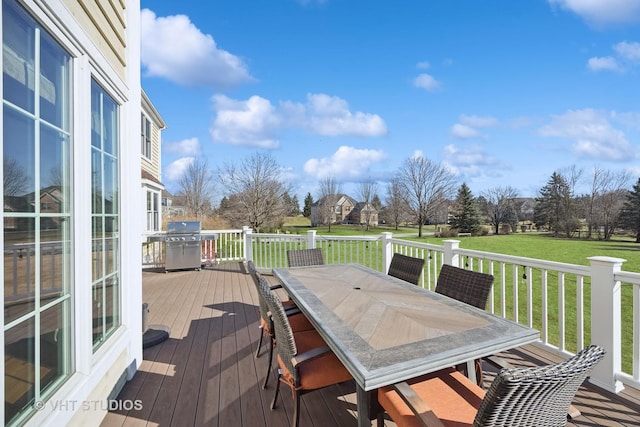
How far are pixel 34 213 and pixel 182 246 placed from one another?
6.11 m

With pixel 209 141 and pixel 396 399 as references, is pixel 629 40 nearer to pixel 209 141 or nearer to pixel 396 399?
pixel 396 399

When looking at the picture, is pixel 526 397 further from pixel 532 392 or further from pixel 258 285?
pixel 258 285

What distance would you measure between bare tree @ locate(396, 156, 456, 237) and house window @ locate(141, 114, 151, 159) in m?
21.5

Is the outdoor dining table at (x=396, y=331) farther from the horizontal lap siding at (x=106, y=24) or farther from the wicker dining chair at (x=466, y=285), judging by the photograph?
the horizontal lap siding at (x=106, y=24)

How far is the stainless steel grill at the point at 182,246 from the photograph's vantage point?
7.08 meters

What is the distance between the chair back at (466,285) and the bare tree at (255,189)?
17296 millimetres

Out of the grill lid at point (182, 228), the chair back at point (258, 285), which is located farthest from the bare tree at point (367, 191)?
the chair back at point (258, 285)

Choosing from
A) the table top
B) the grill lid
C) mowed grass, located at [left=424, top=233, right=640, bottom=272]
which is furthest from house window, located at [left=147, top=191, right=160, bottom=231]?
mowed grass, located at [left=424, top=233, right=640, bottom=272]

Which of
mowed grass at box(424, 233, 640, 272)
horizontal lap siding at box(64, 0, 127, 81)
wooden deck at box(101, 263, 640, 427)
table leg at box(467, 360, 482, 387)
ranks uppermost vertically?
horizontal lap siding at box(64, 0, 127, 81)

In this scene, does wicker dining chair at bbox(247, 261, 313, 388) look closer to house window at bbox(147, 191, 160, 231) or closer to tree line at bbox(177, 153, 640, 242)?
house window at bbox(147, 191, 160, 231)

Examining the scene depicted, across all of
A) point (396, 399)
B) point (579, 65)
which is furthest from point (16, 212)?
point (579, 65)

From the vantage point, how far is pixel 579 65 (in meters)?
9.24

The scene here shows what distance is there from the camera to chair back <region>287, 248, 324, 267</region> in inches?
161

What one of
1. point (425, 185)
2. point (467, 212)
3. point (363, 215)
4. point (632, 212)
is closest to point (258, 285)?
point (425, 185)
